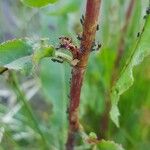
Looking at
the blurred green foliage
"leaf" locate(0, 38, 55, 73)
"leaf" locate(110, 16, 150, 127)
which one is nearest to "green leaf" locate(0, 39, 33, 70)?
"leaf" locate(0, 38, 55, 73)

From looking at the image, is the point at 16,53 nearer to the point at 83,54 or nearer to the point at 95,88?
the point at 83,54

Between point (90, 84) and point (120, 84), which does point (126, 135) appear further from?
point (120, 84)

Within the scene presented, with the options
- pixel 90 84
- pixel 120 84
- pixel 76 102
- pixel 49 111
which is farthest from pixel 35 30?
pixel 120 84

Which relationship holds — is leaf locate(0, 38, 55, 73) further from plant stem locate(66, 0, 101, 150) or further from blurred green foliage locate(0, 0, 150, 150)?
blurred green foliage locate(0, 0, 150, 150)

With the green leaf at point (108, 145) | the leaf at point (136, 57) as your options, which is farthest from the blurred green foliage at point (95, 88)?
the leaf at point (136, 57)

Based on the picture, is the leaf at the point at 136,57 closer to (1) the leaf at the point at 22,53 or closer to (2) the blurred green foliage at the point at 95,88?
(1) the leaf at the point at 22,53

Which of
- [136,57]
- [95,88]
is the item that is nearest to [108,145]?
[136,57]

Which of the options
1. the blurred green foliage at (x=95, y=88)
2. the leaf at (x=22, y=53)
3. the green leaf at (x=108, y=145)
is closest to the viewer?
the leaf at (x=22, y=53)

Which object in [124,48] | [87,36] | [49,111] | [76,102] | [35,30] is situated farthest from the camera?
[49,111]
